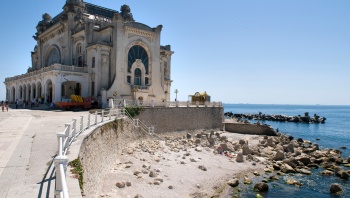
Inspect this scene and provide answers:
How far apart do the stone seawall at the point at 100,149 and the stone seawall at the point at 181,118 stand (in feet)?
18.6

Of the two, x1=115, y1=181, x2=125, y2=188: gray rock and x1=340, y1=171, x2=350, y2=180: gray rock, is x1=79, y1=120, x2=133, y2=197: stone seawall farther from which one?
x1=340, y1=171, x2=350, y2=180: gray rock

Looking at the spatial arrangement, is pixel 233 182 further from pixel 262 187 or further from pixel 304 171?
pixel 304 171

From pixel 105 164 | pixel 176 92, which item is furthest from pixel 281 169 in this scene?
pixel 176 92

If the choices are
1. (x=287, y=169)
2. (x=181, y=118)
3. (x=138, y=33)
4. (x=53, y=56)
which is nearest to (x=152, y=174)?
(x=287, y=169)

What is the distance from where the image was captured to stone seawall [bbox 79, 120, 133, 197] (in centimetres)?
1105

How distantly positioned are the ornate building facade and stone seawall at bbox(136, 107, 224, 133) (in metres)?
6.53

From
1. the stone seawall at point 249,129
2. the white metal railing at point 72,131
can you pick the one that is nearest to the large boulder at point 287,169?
the white metal railing at point 72,131

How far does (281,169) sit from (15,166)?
744 inches

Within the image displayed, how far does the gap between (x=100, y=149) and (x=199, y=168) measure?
301 inches

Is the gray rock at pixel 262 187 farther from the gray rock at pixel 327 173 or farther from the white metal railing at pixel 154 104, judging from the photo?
the white metal railing at pixel 154 104

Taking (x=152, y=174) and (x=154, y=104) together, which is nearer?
(x=152, y=174)

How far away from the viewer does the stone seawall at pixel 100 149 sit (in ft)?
36.3

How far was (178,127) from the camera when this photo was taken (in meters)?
32.6

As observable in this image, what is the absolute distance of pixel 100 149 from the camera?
1542 cm
